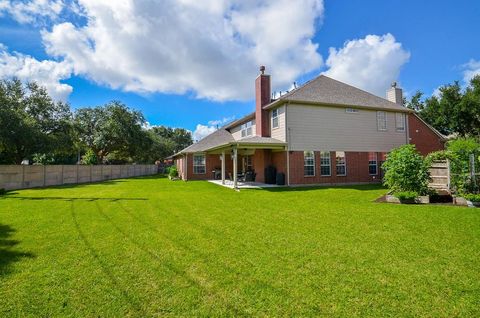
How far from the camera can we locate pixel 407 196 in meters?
9.16

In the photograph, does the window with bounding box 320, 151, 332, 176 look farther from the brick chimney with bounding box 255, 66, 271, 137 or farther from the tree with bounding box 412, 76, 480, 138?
the tree with bounding box 412, 76, 480, 138

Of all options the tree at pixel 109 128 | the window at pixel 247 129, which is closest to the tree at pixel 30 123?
the tree at pixel 109 128

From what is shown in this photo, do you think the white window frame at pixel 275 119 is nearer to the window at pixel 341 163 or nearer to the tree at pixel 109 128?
the window at pixel 341 163

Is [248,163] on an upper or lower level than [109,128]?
lower

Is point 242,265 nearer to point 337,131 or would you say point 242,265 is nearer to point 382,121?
point 337,131

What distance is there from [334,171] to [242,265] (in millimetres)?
14592

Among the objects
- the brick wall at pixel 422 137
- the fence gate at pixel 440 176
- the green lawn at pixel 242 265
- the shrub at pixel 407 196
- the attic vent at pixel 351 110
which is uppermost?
the attic vent at pixel 351 110

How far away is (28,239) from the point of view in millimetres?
5324

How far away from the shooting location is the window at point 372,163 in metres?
18.1

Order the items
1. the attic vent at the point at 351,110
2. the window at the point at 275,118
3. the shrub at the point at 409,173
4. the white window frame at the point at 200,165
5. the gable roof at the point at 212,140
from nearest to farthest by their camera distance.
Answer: the shrub at the point at 409,173
the window at the point at 275,118
the attic vent at the point at 351,110
the gable roof at the point at 212,140
the white window frame at the point at 200,165

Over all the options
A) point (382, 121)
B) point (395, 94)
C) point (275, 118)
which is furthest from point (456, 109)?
point (275, 118)

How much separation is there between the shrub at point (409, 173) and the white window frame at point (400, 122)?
10.4 meters

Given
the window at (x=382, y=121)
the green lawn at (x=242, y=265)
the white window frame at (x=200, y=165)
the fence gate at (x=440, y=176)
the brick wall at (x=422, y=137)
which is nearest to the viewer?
the green lawn at (x=242, y=265)

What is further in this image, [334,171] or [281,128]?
[334,171]
